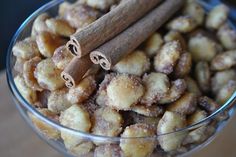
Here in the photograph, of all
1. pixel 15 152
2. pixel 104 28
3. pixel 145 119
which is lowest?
pixel 15 152

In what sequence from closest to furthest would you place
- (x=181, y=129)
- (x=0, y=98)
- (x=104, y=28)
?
1. (x=181, y=129)
2. (x=104, y=28)
3. (x=0, y=98)

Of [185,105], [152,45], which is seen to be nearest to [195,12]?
[152,45]

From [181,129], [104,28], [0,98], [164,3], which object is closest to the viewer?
[181,129]

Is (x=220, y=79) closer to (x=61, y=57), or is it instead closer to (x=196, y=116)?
(x=196, y=116)

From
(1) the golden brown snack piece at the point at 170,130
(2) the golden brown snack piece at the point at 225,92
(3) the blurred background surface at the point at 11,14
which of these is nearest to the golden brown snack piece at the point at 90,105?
(1) the golden brown snack piece at the point at 170,130

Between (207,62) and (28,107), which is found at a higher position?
(28,107)

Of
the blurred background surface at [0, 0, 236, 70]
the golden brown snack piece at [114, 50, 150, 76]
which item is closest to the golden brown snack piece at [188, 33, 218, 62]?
the golden brown snack piece at [114, 50, 150, 76]

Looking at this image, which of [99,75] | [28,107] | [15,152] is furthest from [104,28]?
[15,152]

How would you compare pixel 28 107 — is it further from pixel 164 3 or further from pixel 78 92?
pixel 164 3
